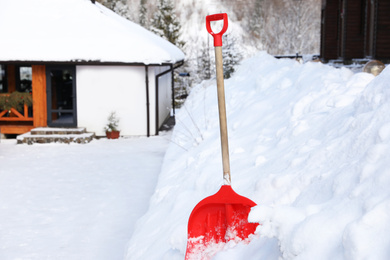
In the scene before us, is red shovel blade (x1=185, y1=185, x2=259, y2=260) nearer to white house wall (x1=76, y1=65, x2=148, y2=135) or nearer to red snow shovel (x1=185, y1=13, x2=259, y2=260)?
red snow shovel (x1=185, y1=13, x2=259, y2=260)

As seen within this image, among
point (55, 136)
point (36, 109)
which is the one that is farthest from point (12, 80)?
point (55, 136)

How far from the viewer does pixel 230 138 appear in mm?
6582

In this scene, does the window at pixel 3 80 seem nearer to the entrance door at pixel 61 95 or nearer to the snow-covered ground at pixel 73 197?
the entrance door at pixel 61 95

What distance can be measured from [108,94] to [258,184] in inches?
470

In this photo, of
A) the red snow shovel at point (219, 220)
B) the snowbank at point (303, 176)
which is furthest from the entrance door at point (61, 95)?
the red snow shovel at point (219, 220)

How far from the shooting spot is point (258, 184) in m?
3.96

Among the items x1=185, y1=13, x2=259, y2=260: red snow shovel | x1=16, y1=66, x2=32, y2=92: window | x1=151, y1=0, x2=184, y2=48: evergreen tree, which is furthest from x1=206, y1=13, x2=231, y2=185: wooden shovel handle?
x1=151, y1=0, x2=184, y2=48: evergreen tree

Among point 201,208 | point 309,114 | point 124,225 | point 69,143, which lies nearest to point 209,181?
point 309,114

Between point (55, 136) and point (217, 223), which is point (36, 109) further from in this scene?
point (217, 223)

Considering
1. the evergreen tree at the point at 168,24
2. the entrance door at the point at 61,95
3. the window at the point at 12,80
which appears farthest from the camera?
the evergreen tree at the point at 168,24

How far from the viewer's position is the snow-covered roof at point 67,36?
14.8m

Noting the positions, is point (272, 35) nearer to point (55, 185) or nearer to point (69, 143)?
point (69, 143)

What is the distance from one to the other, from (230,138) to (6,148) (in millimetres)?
9107

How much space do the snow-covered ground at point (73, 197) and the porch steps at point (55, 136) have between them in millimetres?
451
